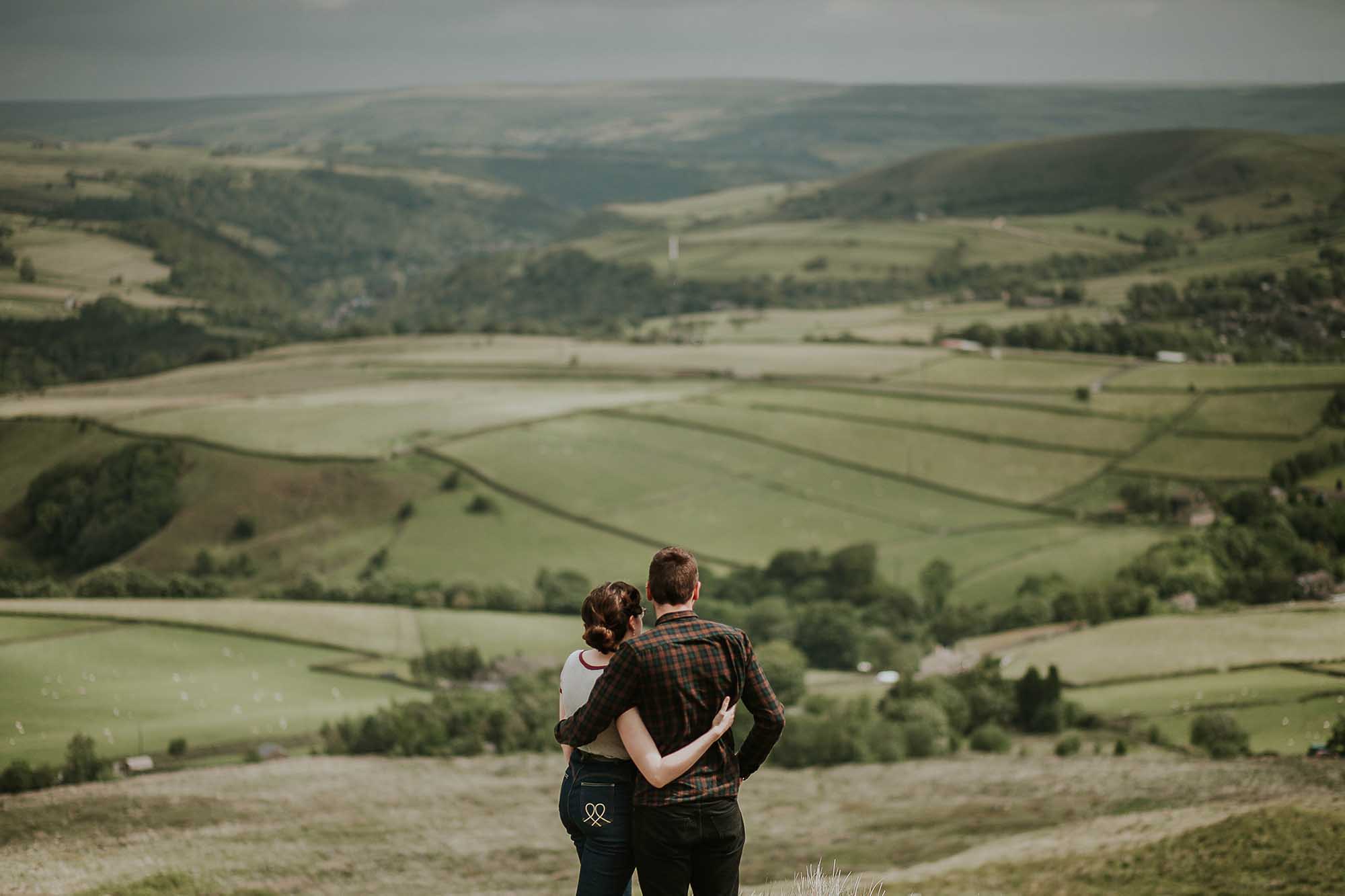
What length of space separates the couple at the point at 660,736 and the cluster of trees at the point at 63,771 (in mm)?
18333

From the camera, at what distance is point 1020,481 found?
5956cm

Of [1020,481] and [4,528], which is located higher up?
[4,528]

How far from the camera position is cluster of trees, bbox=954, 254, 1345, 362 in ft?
170

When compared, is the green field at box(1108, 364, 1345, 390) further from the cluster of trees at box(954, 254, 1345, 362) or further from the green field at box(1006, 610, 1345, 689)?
the green field at box(1006, 610, 1345, 689)

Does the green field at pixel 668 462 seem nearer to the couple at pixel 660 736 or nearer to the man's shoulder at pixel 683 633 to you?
the couple at pixel 660 736

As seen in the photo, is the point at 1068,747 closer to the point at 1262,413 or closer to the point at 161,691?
the point at 161,691

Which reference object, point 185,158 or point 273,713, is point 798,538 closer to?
point 273,713

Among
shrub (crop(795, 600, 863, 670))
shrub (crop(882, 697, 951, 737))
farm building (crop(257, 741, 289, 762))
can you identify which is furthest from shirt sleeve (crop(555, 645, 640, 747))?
shrub (crop(795, 600, 863, 670))

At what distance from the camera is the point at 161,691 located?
27656 millimetres

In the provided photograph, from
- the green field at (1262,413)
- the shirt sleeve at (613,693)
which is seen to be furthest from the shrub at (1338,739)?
the green field at (1262,413)

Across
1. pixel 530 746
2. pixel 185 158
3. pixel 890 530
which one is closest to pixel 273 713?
pixel 530 746

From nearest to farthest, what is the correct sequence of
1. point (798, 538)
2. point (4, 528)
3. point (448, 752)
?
point (4, 528) < point (448, 752) < point (798, 538)

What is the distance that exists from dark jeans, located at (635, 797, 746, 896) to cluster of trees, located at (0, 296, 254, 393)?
92.2 ft

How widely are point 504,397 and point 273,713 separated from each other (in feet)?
125
